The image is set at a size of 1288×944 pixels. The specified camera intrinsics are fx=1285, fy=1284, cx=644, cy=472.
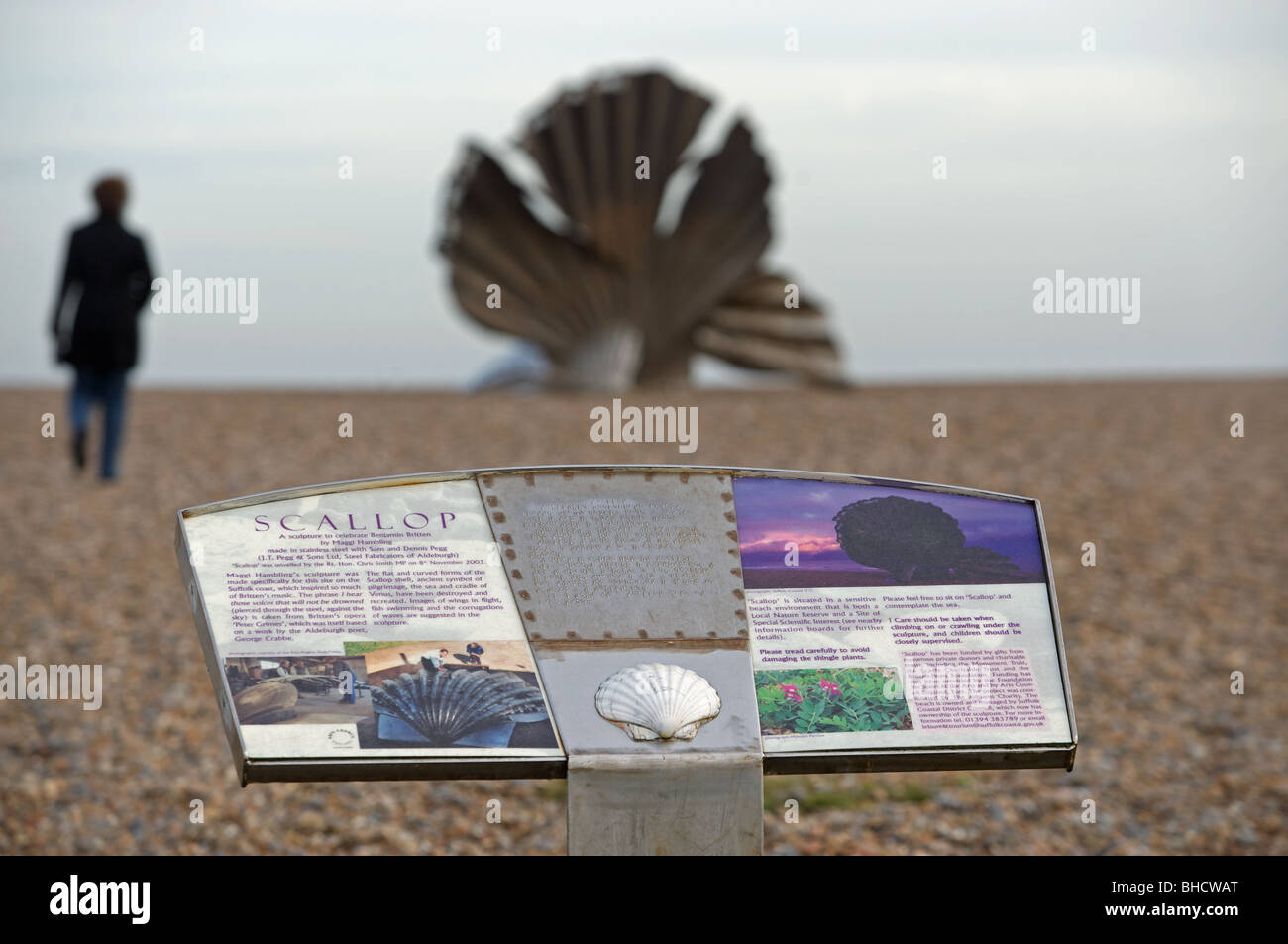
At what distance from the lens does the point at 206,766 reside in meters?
5.36

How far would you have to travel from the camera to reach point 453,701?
98.0 inches

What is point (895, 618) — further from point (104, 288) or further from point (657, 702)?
point (104, 288)

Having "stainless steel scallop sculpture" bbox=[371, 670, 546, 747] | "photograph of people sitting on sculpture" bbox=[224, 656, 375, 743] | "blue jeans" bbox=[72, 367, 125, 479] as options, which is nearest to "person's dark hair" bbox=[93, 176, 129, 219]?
"blue jeans" bbox=[72, 367, 125, 479]

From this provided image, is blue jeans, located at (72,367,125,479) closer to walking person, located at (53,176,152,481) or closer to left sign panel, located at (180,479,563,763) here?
walking person, located at (53,176,152,481)

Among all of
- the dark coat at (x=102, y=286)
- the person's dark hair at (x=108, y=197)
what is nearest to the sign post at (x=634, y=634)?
the dark coat at (x=102, y=286)

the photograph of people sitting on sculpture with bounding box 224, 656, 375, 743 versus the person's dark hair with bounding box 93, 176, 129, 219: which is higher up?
the person's dark hair with bounding box 93, 176, 129, 219

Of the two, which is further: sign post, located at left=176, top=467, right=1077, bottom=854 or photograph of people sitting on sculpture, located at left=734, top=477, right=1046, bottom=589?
photograph of people sitting on sculpture, located at left=734, top=477, right=1046, bottom=589

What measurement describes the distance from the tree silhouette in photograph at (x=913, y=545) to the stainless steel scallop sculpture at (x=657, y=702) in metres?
0.53

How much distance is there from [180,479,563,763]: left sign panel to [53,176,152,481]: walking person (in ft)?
15.6

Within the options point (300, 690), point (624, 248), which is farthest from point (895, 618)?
point (624, 248)

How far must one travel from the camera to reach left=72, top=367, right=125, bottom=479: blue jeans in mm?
7207

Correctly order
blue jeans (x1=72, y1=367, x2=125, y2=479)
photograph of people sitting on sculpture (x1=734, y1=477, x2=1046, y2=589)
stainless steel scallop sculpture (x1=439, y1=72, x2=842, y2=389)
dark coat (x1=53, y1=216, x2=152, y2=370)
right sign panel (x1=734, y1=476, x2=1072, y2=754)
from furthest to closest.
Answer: stainless steel scallop sculpture (x1=439, y1=72, x2=842, y2=389) < blue jeans (x1=72, y1=367, x2=125, y2=479) < dark coat (x1=53, y1=216, x2=152, y2=370) < photograph of people sitting on sculpture (x1=734, y1=477, x2=1046, y2=589) < right sign panel (x1=734, y1=476, x2=1072, y2=754)
